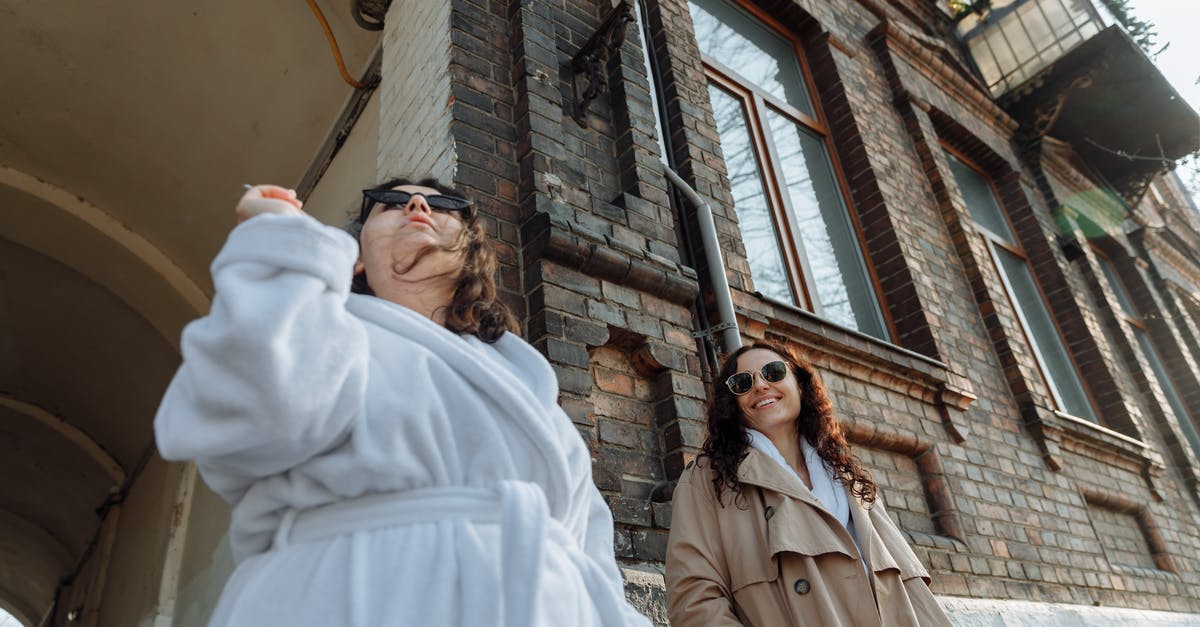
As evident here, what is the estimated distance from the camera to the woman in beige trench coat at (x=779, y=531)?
196cm

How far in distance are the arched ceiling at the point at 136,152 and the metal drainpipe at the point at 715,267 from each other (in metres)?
1.69

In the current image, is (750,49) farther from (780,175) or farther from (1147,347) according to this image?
Answer: (1147,347)

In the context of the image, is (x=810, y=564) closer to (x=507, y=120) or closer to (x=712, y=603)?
(x=712, y=603)

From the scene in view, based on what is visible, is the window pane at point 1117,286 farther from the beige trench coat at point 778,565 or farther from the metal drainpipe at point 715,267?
the beige trench coat at point 778,565

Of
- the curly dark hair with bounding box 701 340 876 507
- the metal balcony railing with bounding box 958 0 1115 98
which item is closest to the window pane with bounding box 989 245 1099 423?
the metal balcony railing with bounding box 958 0 1115 98

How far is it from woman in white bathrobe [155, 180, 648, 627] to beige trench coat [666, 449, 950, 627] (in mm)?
850

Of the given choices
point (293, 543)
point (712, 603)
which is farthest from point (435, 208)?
point (712, 603)

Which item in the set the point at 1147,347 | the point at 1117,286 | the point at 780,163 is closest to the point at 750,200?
the point at 780,163

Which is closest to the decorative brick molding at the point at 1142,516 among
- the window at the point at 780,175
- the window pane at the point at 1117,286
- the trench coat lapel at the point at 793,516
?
the window at the point at 780,175

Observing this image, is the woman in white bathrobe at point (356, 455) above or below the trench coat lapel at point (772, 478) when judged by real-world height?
below

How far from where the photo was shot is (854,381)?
13.0ft

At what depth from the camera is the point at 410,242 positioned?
56.6 inches

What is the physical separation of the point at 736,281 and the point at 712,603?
1.86m

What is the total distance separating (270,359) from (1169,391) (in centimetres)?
986
